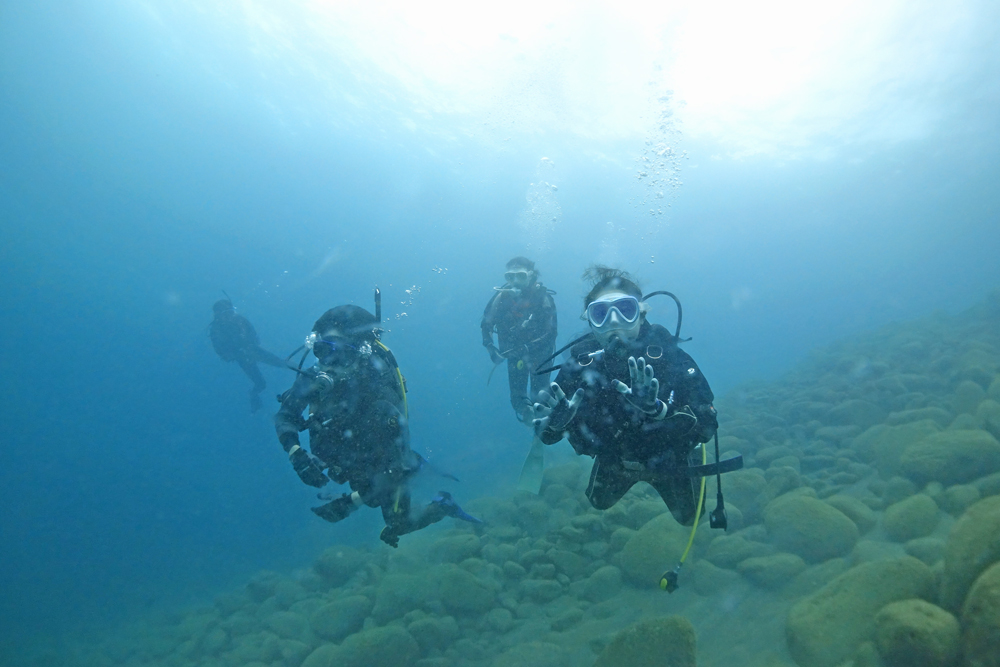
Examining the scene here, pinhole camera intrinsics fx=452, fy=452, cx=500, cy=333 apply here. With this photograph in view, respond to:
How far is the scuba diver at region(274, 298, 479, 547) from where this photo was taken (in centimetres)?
516

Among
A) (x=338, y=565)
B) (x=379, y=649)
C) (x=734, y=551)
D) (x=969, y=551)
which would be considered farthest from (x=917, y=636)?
(x=338, y=565)

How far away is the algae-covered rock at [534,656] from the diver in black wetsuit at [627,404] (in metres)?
1.91

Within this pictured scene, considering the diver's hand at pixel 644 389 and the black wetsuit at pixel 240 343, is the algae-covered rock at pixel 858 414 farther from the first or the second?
the black wetsuit at pixel 240 343

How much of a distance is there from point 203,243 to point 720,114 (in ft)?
386

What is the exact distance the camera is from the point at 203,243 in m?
108

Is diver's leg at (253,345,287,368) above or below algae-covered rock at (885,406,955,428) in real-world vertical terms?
above

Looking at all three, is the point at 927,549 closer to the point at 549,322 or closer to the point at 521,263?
the point at 549,322

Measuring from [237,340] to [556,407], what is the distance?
1687 centimetres

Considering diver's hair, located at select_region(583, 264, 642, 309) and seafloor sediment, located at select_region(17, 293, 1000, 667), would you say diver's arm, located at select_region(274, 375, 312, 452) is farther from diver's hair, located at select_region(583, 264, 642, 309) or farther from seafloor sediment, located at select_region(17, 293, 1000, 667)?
diver's hair, located at select_region(583, 264, 642, 309)

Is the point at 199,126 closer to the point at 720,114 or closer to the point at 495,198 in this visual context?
the point at 495,198

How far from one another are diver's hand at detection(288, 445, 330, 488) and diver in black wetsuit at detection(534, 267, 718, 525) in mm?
2630

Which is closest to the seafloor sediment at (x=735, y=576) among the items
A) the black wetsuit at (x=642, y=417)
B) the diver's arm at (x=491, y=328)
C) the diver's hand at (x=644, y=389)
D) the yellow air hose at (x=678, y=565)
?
the yellow air hose at (x=678, y=565)

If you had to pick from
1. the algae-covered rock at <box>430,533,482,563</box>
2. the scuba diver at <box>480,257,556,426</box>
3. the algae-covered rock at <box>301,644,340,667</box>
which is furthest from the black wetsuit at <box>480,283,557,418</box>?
the algae-covered rock at <box>301,644,340,667</box>

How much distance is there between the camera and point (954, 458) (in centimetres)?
507
